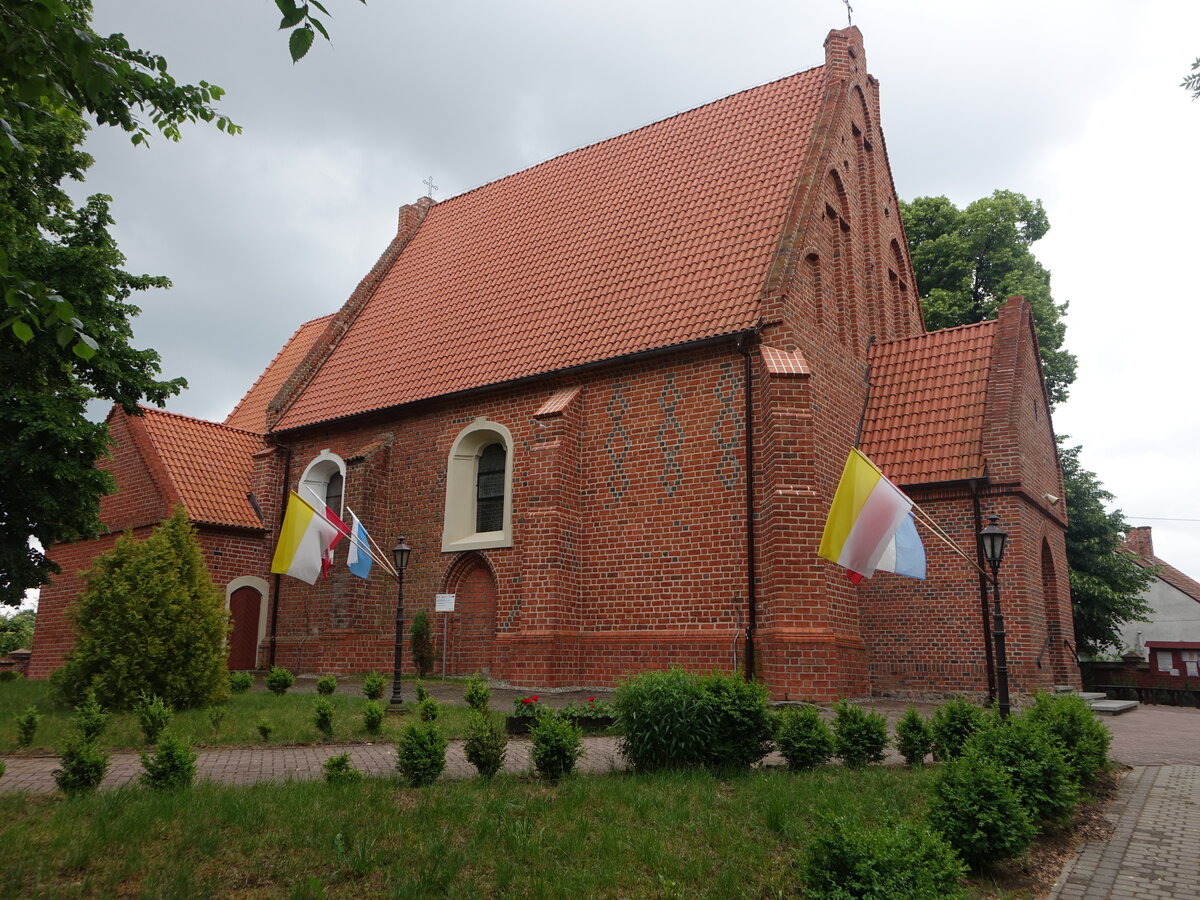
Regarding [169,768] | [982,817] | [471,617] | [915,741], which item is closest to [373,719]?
[169,768]

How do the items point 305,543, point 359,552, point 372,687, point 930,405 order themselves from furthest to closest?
point 930,405, point 359,552, point 305,543, point 372,687

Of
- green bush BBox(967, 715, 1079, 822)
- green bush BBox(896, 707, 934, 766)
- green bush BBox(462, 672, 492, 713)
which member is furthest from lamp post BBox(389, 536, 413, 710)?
green bush BBox(967, 715, 1079, 822)

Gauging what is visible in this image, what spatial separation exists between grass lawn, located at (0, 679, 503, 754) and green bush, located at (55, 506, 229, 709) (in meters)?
0.36

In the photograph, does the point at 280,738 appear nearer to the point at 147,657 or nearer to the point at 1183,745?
the point at 147,657

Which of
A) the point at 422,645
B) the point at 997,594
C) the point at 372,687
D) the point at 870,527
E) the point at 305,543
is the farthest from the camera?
the point at 422,645

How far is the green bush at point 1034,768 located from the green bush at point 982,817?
487 mm

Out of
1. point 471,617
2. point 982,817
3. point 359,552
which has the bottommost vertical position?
point 982,817

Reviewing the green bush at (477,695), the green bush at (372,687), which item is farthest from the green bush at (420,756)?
the green bush at (372,687)

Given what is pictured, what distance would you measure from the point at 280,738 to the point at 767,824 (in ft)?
20.0

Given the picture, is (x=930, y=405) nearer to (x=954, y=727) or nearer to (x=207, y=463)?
(x=954, y=727)

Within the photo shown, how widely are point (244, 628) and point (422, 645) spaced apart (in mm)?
5609

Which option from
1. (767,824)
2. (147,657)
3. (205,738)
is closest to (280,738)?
(205,738)

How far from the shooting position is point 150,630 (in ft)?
39.9

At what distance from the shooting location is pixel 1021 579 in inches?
587
